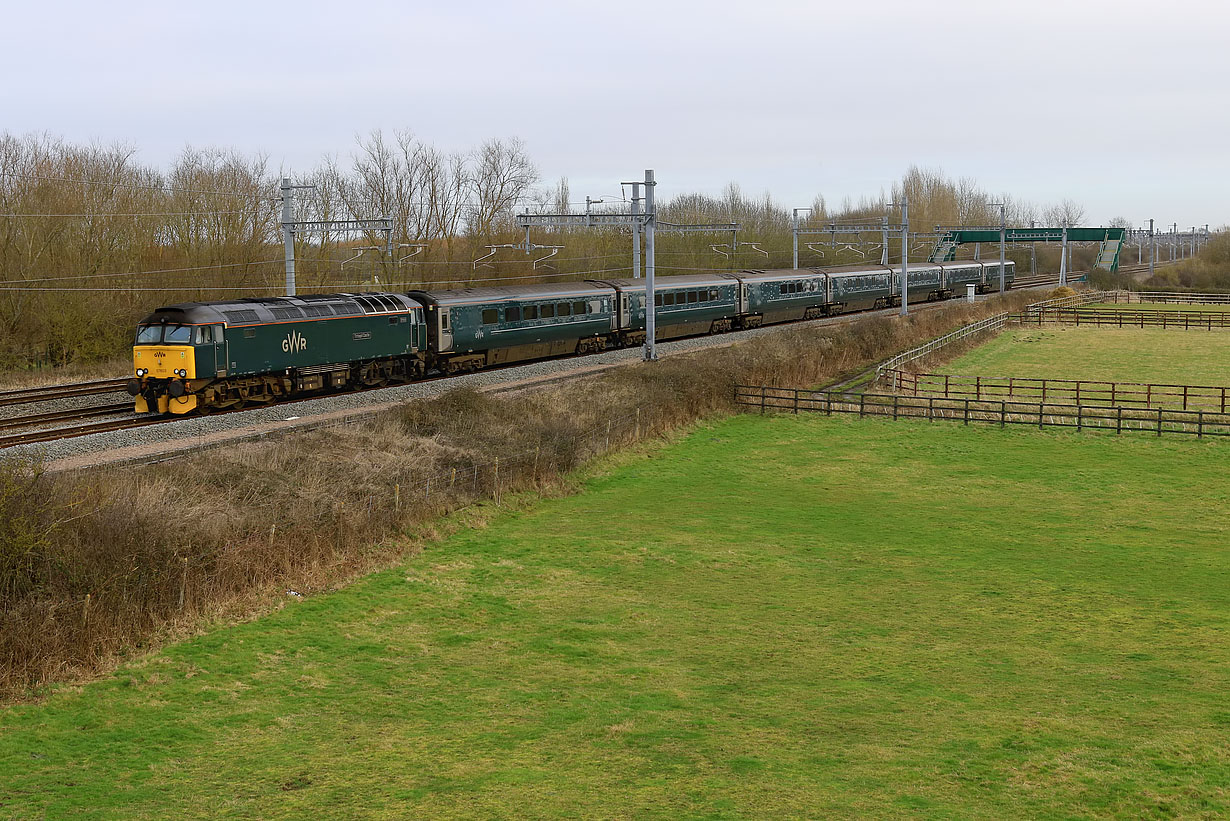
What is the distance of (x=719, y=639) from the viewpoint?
18844 mm

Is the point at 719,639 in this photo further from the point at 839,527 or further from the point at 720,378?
the point at 720,378

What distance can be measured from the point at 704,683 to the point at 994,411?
26.4 meters

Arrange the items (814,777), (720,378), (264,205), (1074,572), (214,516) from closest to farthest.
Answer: (814,777)
(214,516)
(1074,572)
(720,378)
(264,205)

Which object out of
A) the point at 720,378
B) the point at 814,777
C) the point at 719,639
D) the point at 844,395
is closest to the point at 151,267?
the point at 720,378

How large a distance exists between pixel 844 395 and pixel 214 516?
29.3m

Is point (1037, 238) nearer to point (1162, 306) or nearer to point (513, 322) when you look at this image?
point (1162, 306)

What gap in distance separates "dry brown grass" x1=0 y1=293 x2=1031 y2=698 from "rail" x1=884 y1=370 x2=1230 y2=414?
551 inches

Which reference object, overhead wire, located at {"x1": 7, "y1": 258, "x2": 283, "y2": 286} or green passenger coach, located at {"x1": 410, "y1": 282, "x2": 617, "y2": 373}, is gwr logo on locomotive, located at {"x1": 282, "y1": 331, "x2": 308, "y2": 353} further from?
overhead wire, located at {"x1": 7, "y1": 258, "x2": 283, "y2": 286}

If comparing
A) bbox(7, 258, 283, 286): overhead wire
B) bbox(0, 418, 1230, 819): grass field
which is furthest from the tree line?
bbox(0, 418, 1230, 819): grass field

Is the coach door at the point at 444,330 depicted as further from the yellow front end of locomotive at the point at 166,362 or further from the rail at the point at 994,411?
the yellow front end of locomotive at the point at 166,362

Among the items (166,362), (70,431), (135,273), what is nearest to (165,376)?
(166,362)

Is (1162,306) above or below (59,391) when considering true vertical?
above

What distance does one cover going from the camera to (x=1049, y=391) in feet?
156

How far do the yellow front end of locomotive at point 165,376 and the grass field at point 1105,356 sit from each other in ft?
118
